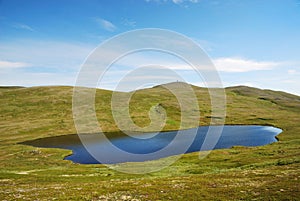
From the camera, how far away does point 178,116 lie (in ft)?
552

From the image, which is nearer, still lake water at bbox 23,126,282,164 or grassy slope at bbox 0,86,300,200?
grassy slope at bbox 0,86,300,200

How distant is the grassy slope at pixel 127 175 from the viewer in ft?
87.7

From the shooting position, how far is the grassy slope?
26.7 metres

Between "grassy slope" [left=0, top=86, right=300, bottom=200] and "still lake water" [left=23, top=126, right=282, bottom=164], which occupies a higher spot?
"grassy slope" [left=0, top=86, right=300, bottom=200]

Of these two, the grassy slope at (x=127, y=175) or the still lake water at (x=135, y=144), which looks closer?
the grassy slope at (x=127, y=175)

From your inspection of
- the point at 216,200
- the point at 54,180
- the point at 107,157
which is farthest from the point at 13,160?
the point at 216,200

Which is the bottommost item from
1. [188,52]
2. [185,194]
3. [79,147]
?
[79,147]

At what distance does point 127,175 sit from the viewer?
156 ft

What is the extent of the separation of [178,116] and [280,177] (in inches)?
5430

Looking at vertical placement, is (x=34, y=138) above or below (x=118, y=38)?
below

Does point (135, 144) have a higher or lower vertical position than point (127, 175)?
lower

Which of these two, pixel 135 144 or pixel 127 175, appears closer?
pixel 127 175

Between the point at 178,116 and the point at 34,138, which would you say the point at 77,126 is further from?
the point at 178,116

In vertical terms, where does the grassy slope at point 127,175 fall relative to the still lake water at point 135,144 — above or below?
above
